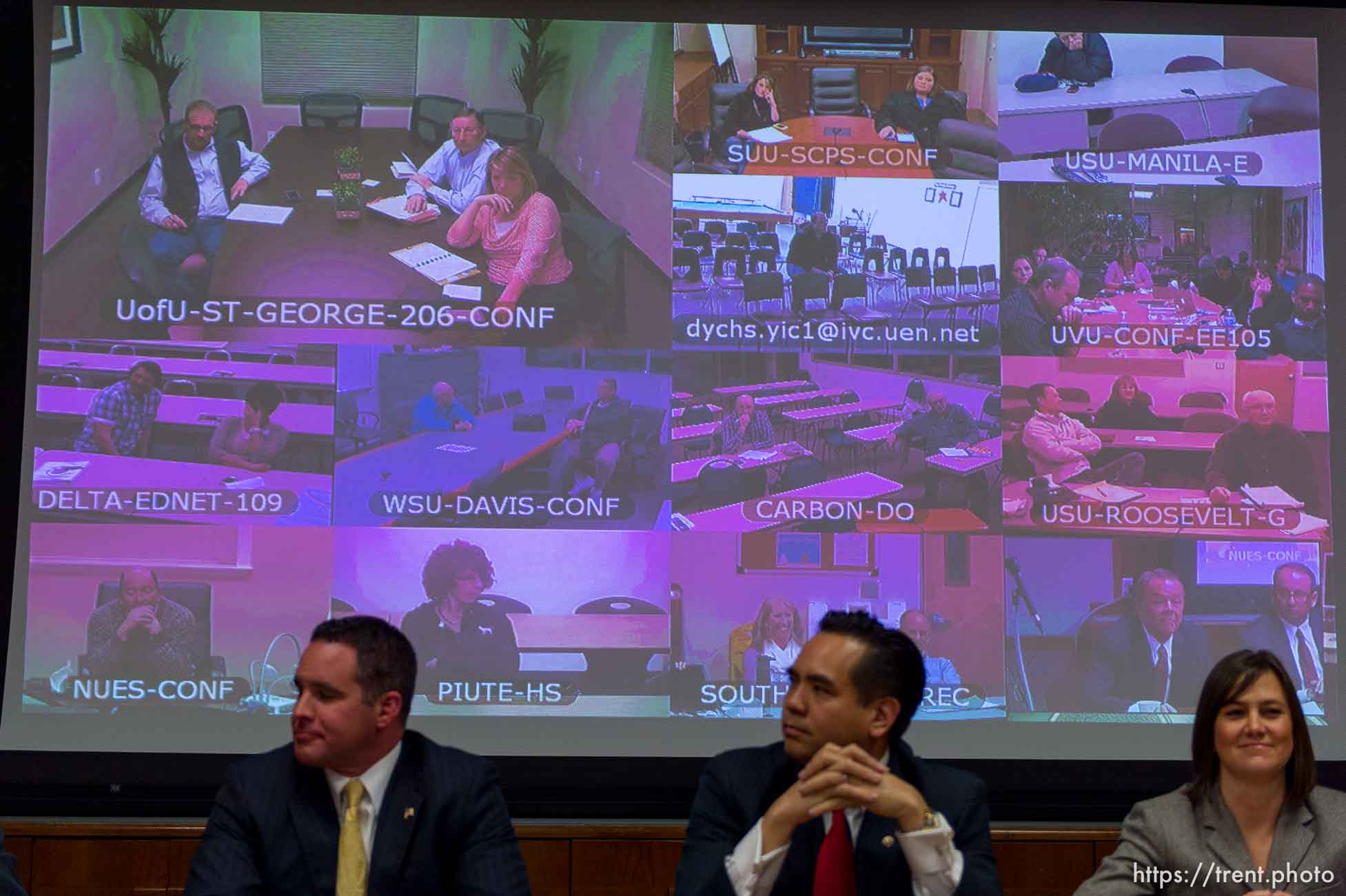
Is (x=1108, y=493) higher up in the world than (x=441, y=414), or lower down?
lower down

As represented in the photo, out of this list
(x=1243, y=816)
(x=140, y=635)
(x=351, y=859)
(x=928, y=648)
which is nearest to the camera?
(x=351, y=859)

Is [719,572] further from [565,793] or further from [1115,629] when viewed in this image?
[1115,629]

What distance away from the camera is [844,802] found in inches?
84.4

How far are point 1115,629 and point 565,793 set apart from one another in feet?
5.17

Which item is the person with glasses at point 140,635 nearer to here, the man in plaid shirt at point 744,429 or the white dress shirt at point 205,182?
the white dress shirt at point 205,182

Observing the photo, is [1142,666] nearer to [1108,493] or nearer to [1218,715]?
[1108,493]

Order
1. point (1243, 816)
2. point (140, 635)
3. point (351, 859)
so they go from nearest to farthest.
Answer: point (351, 859), point (1243, 816), point (140, 635)

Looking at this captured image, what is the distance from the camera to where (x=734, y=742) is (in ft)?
12.8

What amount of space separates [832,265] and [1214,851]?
6.74ft

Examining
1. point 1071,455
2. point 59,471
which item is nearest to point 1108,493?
point 1071,455

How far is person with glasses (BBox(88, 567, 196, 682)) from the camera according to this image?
379 cm

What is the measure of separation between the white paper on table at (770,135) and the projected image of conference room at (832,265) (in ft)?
0.36

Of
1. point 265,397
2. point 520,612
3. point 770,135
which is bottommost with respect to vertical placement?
point 520,612

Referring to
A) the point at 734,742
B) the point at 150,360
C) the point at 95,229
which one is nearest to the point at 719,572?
the point at 734,742
